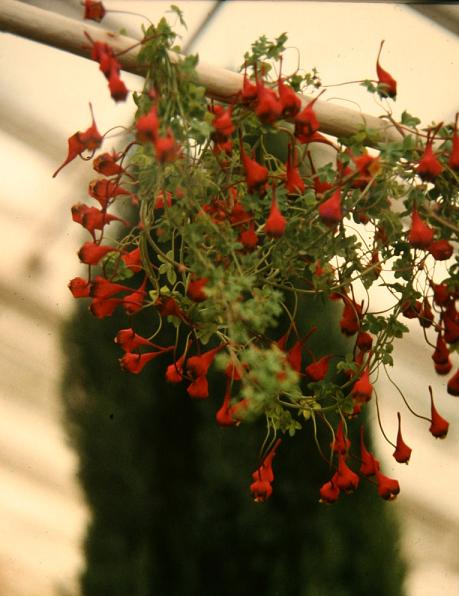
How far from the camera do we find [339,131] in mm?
1142

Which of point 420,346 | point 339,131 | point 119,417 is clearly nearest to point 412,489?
point 420,346

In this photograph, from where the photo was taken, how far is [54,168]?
1.53m

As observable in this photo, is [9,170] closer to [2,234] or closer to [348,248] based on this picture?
[2,234]

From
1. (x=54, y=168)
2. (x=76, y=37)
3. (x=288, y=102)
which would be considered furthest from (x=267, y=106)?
(x=54, y=168)

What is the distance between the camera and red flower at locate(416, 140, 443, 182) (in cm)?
100

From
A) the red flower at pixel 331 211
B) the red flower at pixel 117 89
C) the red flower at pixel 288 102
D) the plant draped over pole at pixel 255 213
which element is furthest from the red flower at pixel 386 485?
the red flower at pixel 117 89

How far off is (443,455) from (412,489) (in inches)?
3.3

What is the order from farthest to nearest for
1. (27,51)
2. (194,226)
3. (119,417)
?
(119,417) → (27,51) → (194,226)

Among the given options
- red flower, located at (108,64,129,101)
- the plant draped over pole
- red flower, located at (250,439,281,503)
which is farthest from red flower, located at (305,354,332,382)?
Result: red flower, located at (108,64,129,101)

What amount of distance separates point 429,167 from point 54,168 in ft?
2.43

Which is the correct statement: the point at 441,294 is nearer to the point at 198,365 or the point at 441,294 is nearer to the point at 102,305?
the point at 198,365

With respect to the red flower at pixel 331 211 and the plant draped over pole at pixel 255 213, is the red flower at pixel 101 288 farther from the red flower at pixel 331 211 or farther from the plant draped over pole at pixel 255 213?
the red flower at pixel 331 211

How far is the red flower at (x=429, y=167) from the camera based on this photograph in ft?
3.27

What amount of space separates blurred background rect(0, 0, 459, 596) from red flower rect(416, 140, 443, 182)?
1.89ft
